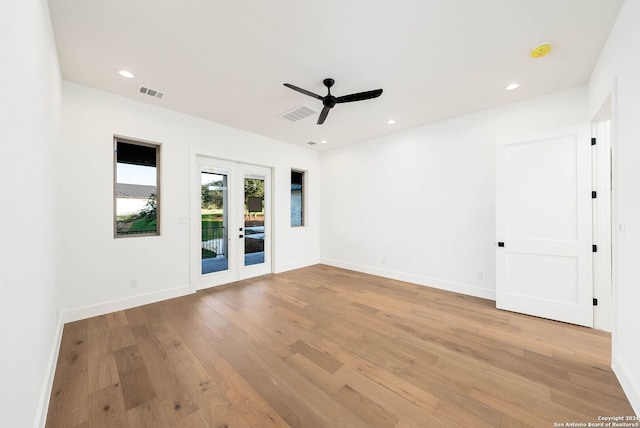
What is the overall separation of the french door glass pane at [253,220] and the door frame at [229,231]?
12 cm

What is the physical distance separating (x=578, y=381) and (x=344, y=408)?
1.94 meters

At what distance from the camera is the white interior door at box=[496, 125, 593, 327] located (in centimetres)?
281

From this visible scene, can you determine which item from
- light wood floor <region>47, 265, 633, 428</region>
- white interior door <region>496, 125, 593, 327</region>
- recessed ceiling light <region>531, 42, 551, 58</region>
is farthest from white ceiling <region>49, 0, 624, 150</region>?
light wood floor <region>47, 265, 633, 428</region>

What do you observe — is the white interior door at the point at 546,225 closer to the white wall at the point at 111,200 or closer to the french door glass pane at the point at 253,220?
the french door glass pane at the point at 253,220

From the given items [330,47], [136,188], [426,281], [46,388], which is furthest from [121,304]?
[426,281]

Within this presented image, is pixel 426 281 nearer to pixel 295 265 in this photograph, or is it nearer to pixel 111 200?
pixel 295 265

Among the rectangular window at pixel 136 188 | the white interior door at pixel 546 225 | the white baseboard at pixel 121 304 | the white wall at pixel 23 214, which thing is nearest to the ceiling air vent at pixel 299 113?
the rectangular window at pixel 136 188

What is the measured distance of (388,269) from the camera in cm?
486

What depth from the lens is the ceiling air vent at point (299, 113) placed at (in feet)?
11.7

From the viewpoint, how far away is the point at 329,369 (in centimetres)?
205

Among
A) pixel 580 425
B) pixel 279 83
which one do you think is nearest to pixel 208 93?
pixel 279 83

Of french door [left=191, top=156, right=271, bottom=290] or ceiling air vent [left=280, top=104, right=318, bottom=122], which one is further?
french door [left=191, top=156, right=271, bottom=290]

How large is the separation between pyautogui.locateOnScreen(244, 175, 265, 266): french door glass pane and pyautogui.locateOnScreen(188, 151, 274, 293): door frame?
0.12 m

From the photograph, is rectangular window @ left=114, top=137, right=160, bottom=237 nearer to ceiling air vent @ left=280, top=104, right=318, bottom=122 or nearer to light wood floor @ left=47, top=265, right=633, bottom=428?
light wood floor @ left=47, top=265, right=633, bottom=428
